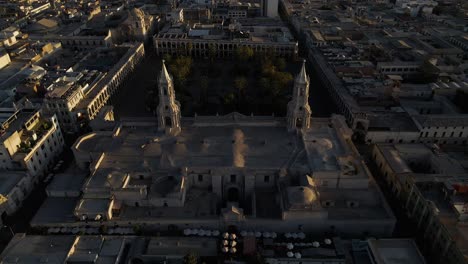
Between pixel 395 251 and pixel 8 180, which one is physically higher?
pixel 395 251

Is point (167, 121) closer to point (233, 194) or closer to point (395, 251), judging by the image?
point (233, 194)

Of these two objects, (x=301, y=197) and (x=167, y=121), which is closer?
(x=301, y=197)

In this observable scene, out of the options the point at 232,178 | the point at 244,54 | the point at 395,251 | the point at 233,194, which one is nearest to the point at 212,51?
the point at 244,54

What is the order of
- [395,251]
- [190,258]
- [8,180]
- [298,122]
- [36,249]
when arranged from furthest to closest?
[298,122] < [8,180] < [36,249] < [395,251] < [190,258]

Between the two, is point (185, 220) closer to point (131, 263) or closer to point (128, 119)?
point (131, 263)

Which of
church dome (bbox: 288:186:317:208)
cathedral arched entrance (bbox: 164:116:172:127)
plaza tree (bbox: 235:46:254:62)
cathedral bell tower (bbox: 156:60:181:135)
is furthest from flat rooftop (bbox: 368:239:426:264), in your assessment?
plaza tree (bbox: 235:46:254:62)

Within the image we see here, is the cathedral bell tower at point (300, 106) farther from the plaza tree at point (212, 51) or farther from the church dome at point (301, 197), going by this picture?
Result: the plaza tree at point (212, 51)
